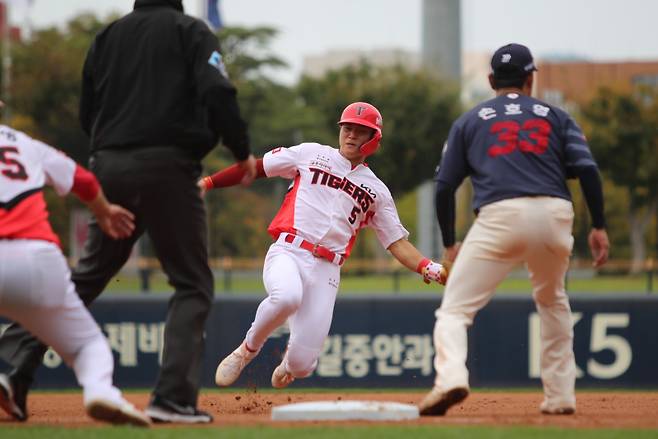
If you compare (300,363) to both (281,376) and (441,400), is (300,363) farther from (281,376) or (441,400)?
(441,400)

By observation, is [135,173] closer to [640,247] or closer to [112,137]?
[112,137]

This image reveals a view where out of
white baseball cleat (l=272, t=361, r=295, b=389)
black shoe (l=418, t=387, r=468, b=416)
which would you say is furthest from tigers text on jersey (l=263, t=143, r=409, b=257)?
black shoe (l=418, t=387, r=468, b=416)

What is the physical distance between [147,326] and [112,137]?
9019 millimetres

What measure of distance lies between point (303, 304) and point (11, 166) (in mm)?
3163

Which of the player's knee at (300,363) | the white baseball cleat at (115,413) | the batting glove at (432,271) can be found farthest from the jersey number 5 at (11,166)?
the batting glove at (432,271)

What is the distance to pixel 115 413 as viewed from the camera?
6.30 m

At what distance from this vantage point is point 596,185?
7.28m

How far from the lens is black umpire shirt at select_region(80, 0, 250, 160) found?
6.62 meters

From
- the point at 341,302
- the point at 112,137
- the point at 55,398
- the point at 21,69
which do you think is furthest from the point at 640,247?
the point at 112,137

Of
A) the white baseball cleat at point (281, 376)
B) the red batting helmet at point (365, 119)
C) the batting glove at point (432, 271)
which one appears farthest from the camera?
the white baseball cleat at point (281, 376)

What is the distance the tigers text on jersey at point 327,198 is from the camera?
352 inches

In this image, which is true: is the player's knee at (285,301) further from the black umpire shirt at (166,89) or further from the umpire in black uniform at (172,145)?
the black umpire shirt at (166,89)

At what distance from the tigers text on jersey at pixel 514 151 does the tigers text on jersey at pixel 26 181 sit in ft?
7.42

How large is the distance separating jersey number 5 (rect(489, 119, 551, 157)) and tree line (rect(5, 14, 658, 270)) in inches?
1471
